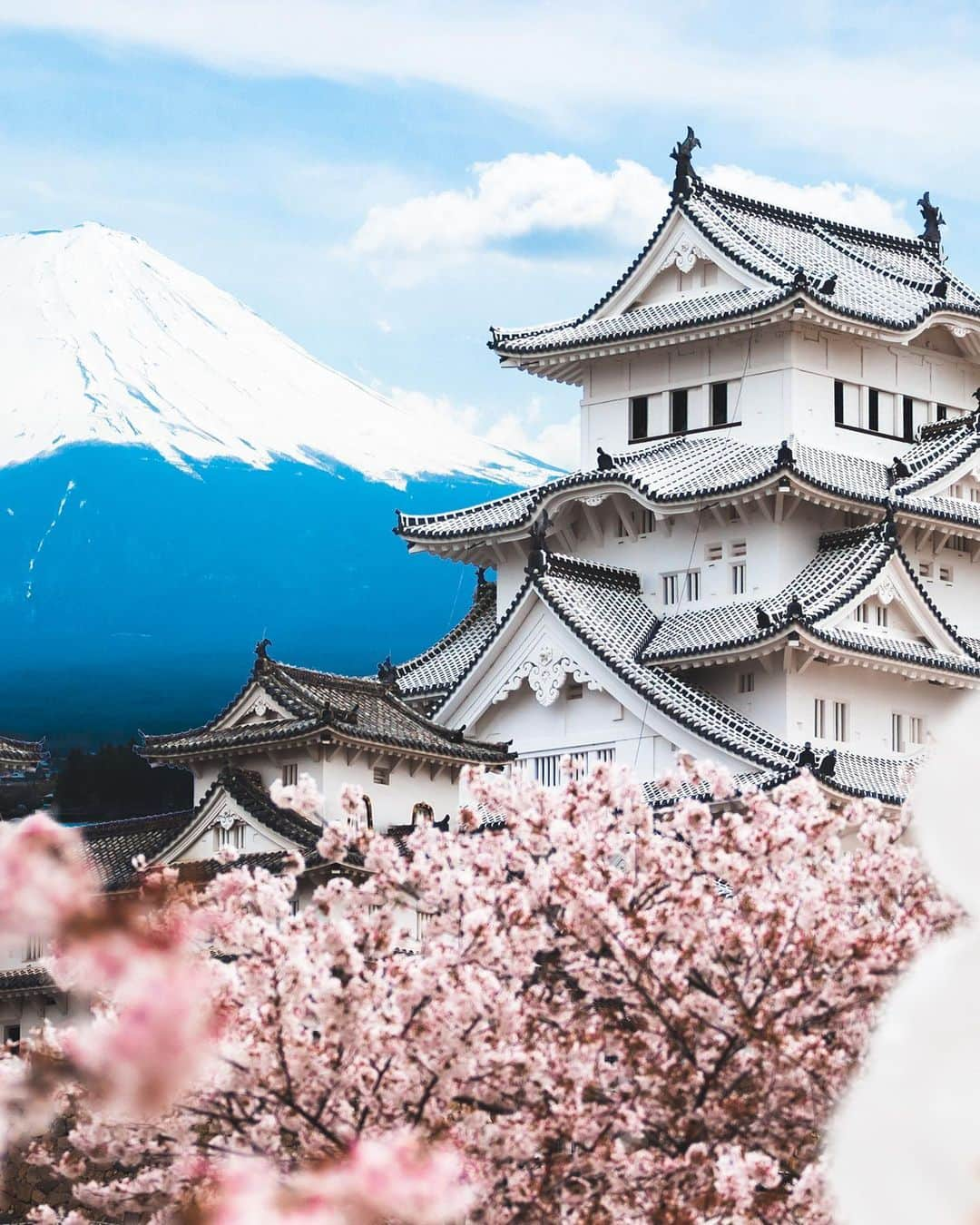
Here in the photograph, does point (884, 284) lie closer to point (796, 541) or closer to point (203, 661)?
point (796, 541)

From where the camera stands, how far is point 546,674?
1517 inches

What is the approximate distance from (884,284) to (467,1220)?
3177cm

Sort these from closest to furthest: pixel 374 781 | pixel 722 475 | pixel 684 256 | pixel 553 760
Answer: pixel 374 781 → pixel 553 760 → pixel 722 475 → pixel 684 256

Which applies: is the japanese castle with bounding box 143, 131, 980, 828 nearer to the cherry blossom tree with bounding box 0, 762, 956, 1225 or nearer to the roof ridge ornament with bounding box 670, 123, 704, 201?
the roof ridge ornament with bounding box 670, 123, 704, 201

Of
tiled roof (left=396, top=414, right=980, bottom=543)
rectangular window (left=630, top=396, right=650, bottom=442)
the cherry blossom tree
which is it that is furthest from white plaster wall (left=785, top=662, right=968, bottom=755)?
the cherry blossom tree

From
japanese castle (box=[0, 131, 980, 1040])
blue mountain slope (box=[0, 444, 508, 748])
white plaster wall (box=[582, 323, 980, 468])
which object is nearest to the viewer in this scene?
japanese castle (box=[0, 131, 980, 1040])

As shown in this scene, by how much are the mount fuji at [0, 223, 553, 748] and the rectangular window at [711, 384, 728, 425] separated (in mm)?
40864

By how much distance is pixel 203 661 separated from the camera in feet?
279

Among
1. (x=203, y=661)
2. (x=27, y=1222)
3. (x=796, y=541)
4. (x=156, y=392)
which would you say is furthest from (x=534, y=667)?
(x=156, y=392)

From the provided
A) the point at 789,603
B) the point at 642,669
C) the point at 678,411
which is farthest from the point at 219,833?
the point at 678,411

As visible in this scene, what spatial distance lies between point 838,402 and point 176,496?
54.3 meters

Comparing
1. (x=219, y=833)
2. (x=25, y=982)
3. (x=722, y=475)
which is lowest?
(x=25, y=982)

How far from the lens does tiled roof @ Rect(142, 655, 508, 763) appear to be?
3341 centimetres

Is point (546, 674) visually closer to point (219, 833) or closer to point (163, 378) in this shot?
point (219, 833)
